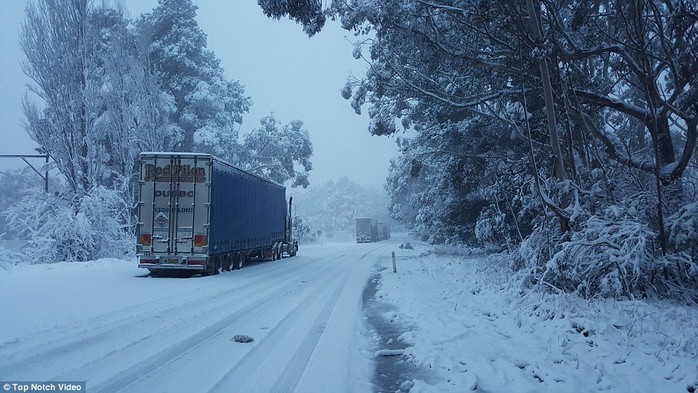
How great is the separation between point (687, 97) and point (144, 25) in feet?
95.0

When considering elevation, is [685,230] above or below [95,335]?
above

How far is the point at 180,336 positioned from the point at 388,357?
11.0 feet

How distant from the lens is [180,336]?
7316 millimetres

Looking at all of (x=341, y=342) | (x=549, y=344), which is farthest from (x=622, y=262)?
(x=341, y=342)

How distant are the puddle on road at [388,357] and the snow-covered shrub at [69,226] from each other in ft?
51.1

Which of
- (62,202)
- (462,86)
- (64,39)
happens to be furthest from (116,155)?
(462,86)

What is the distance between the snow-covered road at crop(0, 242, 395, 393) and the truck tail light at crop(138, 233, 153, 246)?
2.01m

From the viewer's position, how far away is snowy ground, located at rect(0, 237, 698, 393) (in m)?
5.20

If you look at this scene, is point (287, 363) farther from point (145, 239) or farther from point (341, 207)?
point (341, 207)

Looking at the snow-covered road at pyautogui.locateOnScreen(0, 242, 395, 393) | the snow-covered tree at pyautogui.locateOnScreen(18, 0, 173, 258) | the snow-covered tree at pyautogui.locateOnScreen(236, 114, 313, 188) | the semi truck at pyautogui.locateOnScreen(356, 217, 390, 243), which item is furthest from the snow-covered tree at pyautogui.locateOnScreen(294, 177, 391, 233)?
the snow-covered road at pyautogui.locateOnScreen(0, 242, 395, 393)

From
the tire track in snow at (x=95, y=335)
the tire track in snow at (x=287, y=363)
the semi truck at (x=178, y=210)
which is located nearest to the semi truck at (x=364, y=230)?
the semi truck at (x=178, y=210)

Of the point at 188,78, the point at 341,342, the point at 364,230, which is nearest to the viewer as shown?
the point at 341,342

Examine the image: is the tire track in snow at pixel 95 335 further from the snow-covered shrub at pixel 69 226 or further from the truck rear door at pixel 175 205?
the snow-covered shrub at pixel 69 226

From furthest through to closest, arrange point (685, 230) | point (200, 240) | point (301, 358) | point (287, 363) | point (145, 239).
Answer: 1. point (200, 240)
2. point (145, 239)
3. point (685, 230)
4. point (301, 358)
5. point (287, 363)
